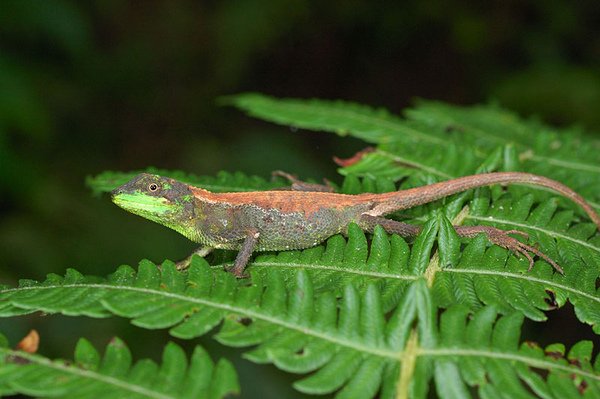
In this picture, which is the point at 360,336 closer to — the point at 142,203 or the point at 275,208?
the point at 275,208

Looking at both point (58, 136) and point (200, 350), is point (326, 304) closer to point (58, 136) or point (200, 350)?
point (200, 350)

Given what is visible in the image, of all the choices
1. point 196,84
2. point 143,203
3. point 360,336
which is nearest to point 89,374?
point 360,336

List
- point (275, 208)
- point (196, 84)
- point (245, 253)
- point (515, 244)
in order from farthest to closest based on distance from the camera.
Answer: point (196, 84) → point (275, 208) → point (245, 253) → point (515, 244)

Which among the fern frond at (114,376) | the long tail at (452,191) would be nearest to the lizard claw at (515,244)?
the long tail at (452,191)

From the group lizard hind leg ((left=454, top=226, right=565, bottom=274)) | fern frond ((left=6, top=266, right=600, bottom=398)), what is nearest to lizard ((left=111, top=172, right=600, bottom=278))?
lizard hind leg ((left=454, top=226, right=565, bottom=274))

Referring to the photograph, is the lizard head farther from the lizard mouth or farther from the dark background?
the dark background

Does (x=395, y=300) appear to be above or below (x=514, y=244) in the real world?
below

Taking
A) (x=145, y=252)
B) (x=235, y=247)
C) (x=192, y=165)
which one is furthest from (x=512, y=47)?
(x=235, y=247)
